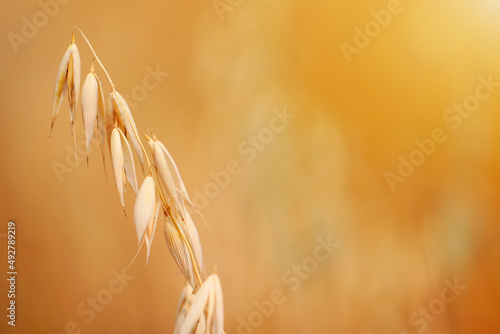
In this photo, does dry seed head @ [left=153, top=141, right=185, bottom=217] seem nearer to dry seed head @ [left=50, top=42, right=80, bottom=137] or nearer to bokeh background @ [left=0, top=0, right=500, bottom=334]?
dry seed head @ [left=50, top=42, right=80, bottom=137]

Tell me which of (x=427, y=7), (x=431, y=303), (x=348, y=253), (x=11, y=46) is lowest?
(x=431, y=303)

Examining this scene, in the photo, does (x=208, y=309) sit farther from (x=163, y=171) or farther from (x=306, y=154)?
(x=306, y=154)

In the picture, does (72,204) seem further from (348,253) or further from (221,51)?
(348,253)

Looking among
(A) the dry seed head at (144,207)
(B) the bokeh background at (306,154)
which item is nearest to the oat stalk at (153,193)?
(A) the dry seed head at (144,207)

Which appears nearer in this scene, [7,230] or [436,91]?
[436,91]

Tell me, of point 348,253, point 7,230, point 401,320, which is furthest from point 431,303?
point 7,230

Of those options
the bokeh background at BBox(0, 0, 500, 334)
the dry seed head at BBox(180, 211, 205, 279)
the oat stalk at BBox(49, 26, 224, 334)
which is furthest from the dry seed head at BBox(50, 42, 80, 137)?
the bokeh background at BBox(0, 0, 500, 334)
